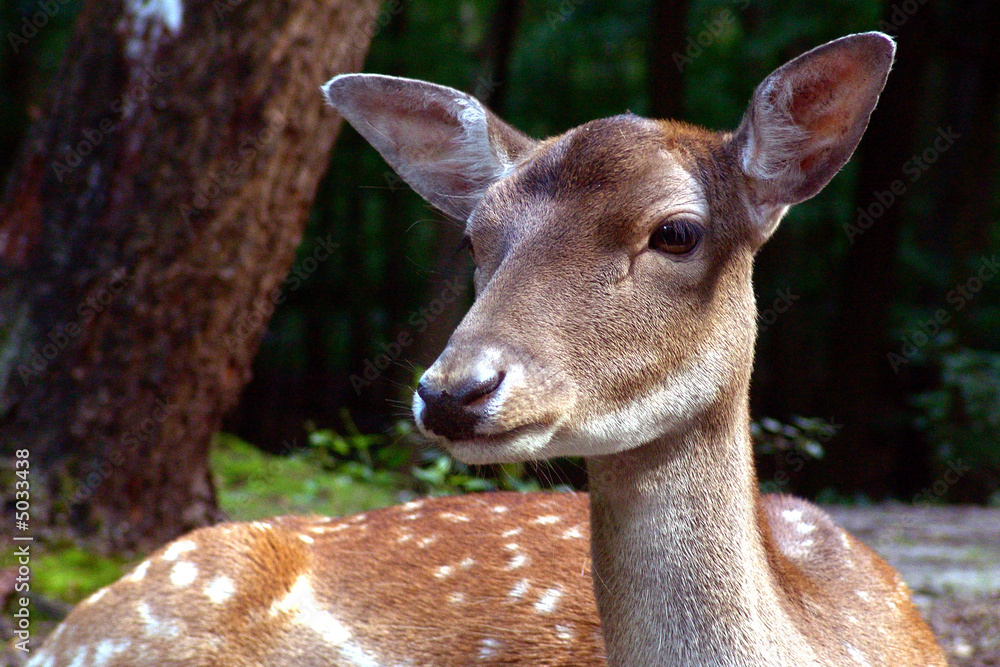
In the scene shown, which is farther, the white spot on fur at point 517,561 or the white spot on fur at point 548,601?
the white spot on fur at point 517,561

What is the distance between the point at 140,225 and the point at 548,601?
2533 mm

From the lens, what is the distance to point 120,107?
15.5 ft

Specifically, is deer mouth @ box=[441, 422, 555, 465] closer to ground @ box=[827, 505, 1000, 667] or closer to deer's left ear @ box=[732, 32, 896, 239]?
deer's left ear @ box=[732, 32, 896, 239]

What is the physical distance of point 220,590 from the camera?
332 centimetres

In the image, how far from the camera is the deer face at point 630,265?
2.32 metres

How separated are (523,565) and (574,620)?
0.26 meters

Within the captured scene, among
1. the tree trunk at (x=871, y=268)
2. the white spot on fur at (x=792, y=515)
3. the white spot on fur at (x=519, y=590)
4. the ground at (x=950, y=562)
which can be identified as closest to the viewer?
the white spot on fur at (x=519, y=590)

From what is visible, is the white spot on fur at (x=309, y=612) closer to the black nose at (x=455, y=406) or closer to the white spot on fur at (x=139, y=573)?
the white spot on fur at (x=139, y=573)

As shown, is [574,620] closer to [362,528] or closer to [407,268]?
[362,528]

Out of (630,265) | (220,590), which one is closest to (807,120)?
(630,265)

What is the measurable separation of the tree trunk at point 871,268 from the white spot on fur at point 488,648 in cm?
836

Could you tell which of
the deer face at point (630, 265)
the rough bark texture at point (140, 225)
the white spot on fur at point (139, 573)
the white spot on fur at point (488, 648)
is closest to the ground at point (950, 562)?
the white spot on fur at point (488, 648)

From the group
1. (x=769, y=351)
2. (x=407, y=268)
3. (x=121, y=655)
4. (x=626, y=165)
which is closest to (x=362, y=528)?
(x=121, y=655)

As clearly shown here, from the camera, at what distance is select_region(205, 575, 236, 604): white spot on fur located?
3.31 m
